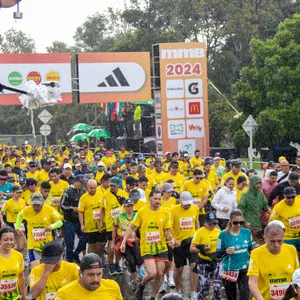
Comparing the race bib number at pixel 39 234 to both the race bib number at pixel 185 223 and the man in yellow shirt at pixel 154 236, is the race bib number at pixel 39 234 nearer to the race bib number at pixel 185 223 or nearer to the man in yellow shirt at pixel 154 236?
the man in yellow shirt at pixel 154 236

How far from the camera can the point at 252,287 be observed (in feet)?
25.1

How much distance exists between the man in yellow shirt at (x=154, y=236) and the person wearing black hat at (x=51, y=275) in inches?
147

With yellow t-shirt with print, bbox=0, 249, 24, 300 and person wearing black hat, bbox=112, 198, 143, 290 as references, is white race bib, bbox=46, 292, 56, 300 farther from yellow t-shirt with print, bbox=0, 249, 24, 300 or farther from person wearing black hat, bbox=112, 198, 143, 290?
person wearing black hat, bbox=112, 198, 143, 290

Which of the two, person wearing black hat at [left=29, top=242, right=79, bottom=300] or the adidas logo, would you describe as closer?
person wearing black hat at [left=29, top=242, right=79, bottom=300]

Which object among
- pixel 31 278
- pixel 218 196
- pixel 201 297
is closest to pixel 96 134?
pixel 218 196

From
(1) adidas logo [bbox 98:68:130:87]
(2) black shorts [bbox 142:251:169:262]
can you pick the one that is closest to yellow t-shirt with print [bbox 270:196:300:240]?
(2) black shorts [bbox 142:251:169:262]

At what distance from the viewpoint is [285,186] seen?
13.3m

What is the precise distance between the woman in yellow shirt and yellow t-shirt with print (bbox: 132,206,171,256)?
2.93 meters

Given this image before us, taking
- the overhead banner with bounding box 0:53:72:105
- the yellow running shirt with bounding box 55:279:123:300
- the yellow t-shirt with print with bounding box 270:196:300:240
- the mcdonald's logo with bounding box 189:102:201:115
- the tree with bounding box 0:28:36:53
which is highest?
the tree with bounding box 0:28:36:53

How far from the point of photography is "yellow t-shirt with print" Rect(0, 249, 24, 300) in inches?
345

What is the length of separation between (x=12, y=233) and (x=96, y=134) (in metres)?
34.8

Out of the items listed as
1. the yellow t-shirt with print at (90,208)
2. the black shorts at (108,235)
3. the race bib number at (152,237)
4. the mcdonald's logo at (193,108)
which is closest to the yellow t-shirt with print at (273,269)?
the race bib number at (152,237)

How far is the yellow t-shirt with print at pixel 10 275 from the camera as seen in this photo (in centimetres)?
876

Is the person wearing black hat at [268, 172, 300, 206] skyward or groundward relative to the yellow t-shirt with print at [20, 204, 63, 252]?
skyward
